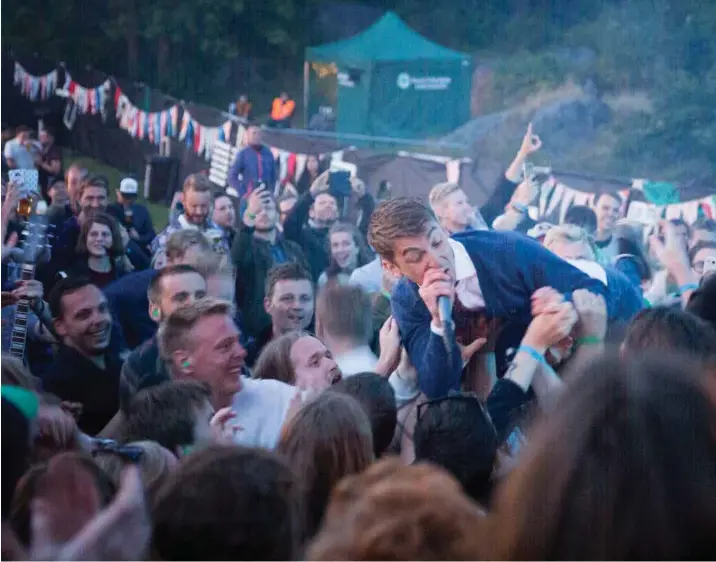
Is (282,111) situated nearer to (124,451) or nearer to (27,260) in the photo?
(27,260)

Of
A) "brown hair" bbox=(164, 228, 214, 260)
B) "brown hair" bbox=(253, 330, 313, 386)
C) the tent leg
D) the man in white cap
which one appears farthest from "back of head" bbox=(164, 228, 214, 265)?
the tent leg

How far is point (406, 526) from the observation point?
3.91 feet

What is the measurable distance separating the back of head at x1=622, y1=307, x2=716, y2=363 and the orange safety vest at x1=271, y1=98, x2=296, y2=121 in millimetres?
2711

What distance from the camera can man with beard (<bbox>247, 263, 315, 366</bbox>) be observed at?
12.5ft

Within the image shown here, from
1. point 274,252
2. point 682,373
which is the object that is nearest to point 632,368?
point 682,373

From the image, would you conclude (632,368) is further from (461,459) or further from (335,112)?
(335,112)

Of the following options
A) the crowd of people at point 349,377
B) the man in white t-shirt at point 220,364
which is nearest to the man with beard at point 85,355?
the crowd of people at point 349,377

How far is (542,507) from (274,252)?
3.18 metres

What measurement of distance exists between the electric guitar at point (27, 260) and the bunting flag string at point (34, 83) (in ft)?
3.29

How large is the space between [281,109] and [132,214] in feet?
2.89

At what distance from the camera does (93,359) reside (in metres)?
3.42

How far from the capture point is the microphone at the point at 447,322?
11.2 ft

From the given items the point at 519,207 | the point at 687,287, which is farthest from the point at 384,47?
the point at 687,287

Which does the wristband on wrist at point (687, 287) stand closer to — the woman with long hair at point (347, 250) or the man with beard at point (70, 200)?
the woman with long hair at point (347, 250)
